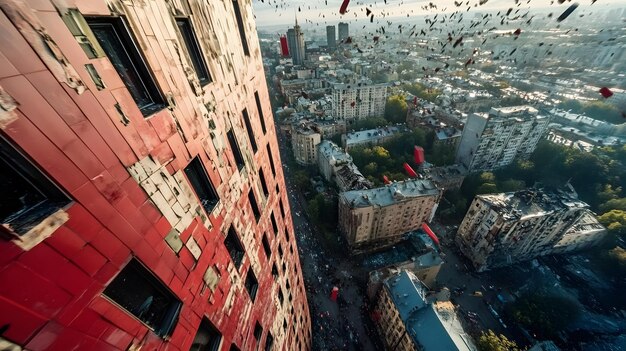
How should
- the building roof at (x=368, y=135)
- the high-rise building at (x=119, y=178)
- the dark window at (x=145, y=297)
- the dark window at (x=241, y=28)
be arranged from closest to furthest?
the high-rise building at (x=119, y=178) → the dark window at (x=145, y=297) → the dark window at (x=241, y=28) → the building roof at (x=368, y=135)

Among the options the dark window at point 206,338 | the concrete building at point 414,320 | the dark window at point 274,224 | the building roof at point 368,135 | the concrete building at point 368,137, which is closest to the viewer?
the dark window at point 206,338

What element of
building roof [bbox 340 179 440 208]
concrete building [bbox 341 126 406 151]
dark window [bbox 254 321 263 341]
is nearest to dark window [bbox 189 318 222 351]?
dark window [bbox 254 321 263 341]

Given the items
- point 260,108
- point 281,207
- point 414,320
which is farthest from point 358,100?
point 260,108

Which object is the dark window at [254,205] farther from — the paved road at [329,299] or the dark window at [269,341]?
the paved road at [329,299]

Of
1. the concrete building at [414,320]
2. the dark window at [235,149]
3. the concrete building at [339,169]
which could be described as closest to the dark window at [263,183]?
the dark window at [235,149]

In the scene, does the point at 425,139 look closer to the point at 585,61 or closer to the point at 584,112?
the point at 584,112

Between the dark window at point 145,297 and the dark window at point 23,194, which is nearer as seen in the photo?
the dark window at point 23,194

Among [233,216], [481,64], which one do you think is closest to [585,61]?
[481,64]
